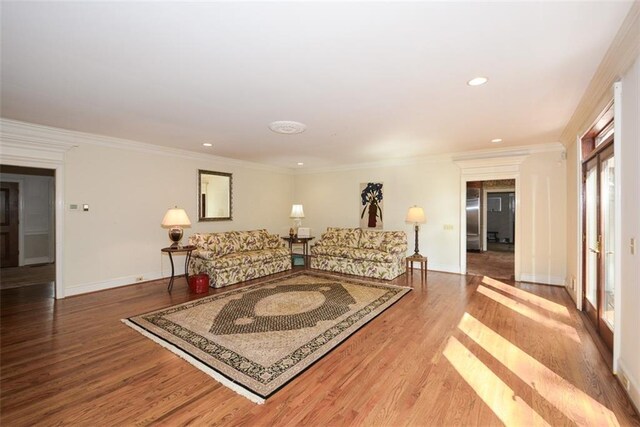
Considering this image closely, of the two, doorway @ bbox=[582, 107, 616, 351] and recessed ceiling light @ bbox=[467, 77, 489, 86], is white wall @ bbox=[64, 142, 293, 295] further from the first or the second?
doorway @ bbox=[582, 107, 616, 351]

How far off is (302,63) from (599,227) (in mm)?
3590

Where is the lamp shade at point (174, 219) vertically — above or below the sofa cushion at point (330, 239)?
above

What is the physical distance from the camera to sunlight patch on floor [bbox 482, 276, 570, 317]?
3784mm

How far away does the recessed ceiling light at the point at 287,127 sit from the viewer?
3.85m

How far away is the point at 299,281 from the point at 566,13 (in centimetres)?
460

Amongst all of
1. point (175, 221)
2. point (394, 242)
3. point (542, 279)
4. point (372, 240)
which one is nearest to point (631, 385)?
point (542, 279)

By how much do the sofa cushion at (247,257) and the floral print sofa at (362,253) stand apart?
0.81 meters

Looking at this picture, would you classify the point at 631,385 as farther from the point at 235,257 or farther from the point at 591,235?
the point at 235,257

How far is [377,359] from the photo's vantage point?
256cm

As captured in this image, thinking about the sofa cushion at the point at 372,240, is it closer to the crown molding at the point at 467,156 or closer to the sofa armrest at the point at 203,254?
the crown molding at the point at 467,156

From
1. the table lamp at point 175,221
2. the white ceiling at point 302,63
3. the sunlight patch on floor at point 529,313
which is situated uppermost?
the white ceiling at point 302,63

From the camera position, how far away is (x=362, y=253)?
570cm

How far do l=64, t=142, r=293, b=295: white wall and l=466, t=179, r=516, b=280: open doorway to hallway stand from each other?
6.15 m

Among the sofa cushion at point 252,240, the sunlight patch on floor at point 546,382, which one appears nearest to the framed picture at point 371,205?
the sofa cushion at point 252,240
